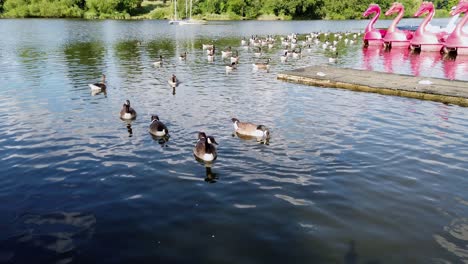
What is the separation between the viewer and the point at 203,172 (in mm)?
12406

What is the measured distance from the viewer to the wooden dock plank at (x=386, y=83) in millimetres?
21484

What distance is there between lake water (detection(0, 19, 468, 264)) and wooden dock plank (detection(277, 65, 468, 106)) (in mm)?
850

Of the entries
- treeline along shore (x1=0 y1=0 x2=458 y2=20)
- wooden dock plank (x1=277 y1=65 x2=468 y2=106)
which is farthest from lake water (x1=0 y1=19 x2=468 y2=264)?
treeline along shore (x1=0 y1=0 x2=458 y2=20)

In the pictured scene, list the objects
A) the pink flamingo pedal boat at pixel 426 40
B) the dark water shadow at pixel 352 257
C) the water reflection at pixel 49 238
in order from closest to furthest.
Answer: the dark water shadow at pixel 352 257
the water reflection at pixel 49 238
the pink flamingo pedal boat at pixel 426 40

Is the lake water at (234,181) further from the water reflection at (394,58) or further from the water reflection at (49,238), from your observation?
the water reflection at (394,58)

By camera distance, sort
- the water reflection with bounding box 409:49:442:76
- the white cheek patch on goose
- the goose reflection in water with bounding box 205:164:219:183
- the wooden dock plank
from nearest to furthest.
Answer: the goose reflection in water with bounding box 205:164:219:183
the white cheek patch on goose
the wooden dock plank
the water reflection with bounding box 409:49:442:76

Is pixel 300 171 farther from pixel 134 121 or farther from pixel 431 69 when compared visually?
pixel 431 69

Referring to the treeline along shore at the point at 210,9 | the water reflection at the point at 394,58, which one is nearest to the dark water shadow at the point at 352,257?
the water reflection at the point at 394,58

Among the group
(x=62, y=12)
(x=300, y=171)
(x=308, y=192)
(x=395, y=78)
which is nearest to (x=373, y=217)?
(x=308, y=192)

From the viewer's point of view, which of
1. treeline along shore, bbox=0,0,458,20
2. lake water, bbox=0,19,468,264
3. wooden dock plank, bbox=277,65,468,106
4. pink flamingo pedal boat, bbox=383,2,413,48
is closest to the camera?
lake water, bbox=0,19,468,264

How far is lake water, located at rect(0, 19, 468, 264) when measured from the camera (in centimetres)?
850

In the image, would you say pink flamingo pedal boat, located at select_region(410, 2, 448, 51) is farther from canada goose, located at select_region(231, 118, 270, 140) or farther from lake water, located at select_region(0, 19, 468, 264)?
canada goose, located at select_region(231, 118, 270, 140)

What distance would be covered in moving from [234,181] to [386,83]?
16896 mm

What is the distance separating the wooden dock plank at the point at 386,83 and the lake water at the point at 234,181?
0.85 metres
